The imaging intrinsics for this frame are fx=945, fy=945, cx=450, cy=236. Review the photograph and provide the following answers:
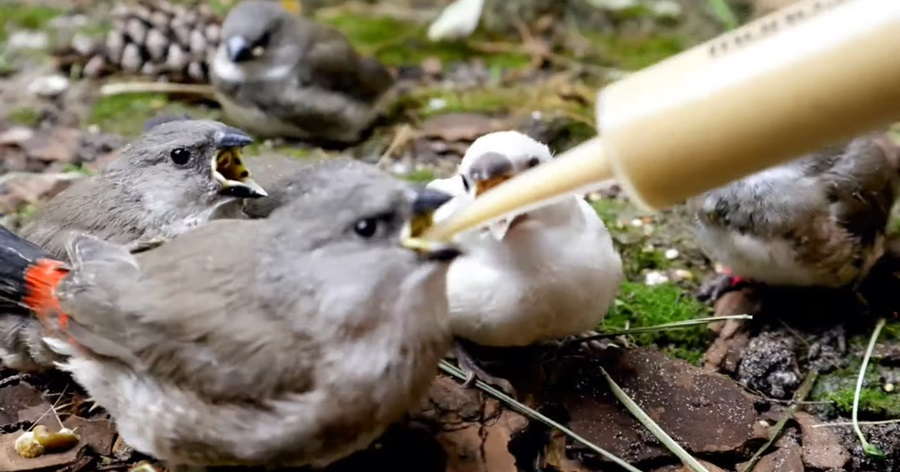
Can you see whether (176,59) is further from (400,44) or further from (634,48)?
(634,48)

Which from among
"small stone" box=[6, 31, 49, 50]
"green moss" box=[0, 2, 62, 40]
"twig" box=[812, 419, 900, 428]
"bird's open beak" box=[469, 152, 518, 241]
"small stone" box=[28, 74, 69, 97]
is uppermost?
"bird's open beak" box=[469, 152, 518, 241]

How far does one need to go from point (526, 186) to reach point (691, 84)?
318mm

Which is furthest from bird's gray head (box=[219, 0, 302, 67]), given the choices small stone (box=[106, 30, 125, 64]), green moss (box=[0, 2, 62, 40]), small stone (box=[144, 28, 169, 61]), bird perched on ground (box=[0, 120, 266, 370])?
bird perched on ground (box=[0, 120, 266, 370])

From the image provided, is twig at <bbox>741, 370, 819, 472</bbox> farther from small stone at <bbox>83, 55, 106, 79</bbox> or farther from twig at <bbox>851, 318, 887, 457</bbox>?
small stone at <bbox>83, 55, 106, 79</bbox>

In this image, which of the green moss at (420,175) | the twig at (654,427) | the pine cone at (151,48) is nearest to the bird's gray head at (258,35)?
the pine cone at (151,48)

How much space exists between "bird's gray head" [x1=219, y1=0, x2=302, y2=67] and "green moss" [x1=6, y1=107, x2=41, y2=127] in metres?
0.76

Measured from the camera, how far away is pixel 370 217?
1669mm

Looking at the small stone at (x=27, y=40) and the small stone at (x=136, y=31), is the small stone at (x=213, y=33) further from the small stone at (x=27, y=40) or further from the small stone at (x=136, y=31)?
the small stone at (x=27, y=40)

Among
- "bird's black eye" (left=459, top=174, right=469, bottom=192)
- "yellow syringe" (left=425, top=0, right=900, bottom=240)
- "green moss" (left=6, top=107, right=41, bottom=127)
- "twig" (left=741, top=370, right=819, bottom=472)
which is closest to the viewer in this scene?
"yellow syringe" (left=425, top=0, right=900, bottom=240)

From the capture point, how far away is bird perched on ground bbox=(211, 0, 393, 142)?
12.3 feet

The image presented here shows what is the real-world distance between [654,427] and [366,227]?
860 millimetres

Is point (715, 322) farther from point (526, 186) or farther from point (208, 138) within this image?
point (208, 138)

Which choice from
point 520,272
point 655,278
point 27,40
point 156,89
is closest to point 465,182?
point 520,272

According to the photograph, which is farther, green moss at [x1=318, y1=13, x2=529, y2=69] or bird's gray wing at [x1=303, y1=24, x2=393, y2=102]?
green moss at [x1=318, y1=13, x2=529, y2=69]
